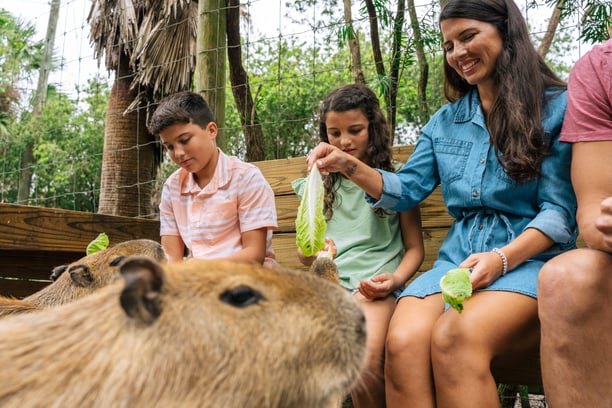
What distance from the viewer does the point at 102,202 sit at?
5.96m

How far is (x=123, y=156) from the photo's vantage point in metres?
6.31

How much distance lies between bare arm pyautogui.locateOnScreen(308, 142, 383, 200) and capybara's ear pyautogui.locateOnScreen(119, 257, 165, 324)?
134cm

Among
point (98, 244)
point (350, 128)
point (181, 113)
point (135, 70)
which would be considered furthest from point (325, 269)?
point (135, 70)

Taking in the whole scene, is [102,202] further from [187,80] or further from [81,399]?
[81,399]

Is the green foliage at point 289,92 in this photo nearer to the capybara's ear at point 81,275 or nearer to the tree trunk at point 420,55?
the tree trunk at point 420,55

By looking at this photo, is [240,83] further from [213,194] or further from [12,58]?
[12,58]

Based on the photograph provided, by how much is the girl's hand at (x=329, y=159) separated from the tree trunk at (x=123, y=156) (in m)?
3.90

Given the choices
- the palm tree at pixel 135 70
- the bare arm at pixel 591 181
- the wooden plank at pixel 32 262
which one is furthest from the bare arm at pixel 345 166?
the palm tree at pixel 135 70

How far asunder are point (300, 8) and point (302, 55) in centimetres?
505

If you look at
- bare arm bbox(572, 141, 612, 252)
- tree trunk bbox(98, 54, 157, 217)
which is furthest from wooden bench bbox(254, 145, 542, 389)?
tree trunk bbox(98, 54, 157, 217)

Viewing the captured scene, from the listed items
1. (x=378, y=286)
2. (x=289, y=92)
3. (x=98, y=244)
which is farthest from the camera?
(x=289, y=92)

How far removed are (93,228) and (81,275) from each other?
106 cm

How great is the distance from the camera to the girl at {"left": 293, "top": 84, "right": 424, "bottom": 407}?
273 cm

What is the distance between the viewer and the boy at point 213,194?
312 cm
